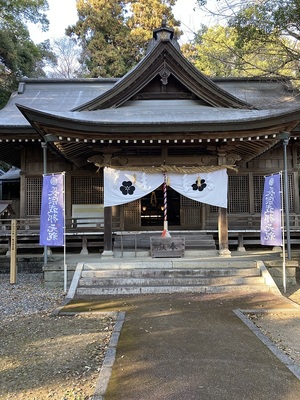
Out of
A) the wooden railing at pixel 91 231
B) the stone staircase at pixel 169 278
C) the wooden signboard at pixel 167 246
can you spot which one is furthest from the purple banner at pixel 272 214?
the wooden signboard at pixel 167 246

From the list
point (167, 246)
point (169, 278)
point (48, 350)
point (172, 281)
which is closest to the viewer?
point (48, 350)

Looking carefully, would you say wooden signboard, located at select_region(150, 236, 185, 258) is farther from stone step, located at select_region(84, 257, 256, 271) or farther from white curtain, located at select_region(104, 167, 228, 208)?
white curtain, located at select_region(104, 167, 228, 208)

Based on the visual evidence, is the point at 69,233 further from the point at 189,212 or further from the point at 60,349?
the point at 60,349

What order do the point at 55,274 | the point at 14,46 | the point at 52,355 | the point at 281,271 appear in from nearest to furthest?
the point at 52,355
the point at 55,274
the point at 281,271
the point at 14,46

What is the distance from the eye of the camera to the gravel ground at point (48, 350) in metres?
3.39

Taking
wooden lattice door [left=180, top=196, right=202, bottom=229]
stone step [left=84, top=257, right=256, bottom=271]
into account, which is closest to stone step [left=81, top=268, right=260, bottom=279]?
stone step [left=84, top=257, right=256, bottom=271]

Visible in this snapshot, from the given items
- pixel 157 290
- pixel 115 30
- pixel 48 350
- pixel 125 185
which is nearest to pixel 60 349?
pixel 48 350

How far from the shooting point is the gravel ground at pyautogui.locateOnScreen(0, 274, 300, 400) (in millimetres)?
3420

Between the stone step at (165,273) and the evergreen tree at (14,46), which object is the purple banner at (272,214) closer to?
the stone step at (165,273)

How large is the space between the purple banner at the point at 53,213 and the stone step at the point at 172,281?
135 cm

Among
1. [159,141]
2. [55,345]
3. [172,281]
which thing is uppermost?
[159,141]

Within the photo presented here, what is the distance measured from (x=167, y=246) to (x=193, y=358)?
539 cm

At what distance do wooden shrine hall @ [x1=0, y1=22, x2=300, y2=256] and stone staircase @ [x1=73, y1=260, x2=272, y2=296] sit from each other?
3.91 ft

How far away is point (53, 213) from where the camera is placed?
8219mm
